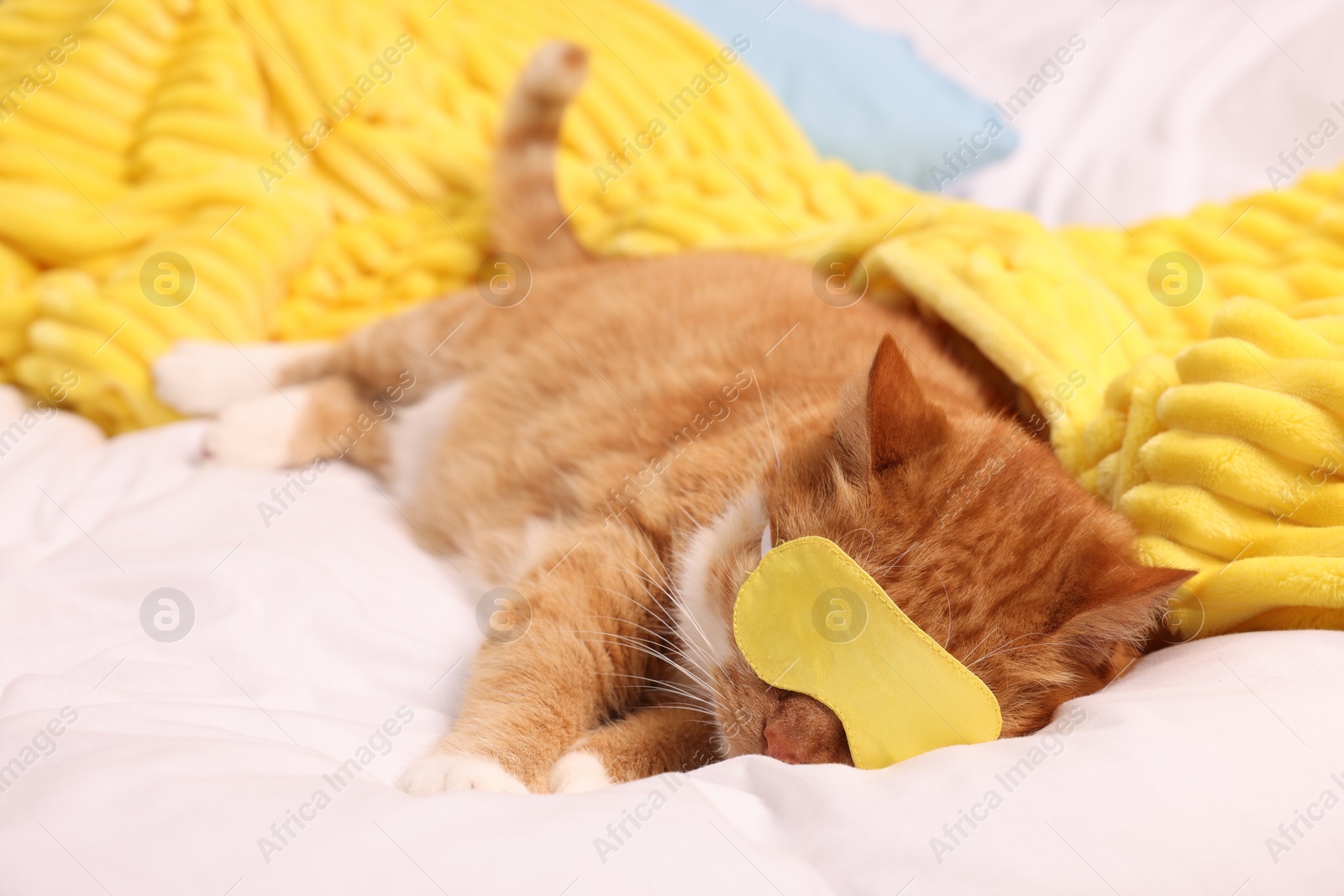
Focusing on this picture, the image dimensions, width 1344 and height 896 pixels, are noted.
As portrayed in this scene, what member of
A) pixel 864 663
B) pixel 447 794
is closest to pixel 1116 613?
pixel 864 663

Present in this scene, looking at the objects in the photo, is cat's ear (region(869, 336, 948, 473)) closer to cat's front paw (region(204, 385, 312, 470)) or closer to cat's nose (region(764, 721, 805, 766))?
cat's nose (region(764, 721, 805, 766))

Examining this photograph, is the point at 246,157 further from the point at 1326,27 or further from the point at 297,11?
the point at 1326,27

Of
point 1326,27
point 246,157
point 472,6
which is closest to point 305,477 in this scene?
point 246,157

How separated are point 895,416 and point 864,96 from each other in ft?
8.69

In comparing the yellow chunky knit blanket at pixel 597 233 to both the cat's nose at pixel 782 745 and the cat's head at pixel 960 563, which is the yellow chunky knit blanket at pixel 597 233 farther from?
the cat's nose at pixel 782 745

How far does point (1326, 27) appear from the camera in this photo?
322cm

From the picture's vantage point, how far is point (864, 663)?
1.13 meters

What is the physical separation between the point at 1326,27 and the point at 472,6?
123 inches

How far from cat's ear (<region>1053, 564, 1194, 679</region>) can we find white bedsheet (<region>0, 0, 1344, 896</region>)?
57 millimetres

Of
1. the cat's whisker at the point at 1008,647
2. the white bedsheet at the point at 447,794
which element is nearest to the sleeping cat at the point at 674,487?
the cat's whisker at the point at 1008,647

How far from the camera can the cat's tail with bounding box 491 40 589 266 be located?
2492 mm

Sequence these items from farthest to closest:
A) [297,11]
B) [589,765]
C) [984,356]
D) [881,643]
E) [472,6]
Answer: [472,6], [297,11], [984,356], [589,765], [881,643]

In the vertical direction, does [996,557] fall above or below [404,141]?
above

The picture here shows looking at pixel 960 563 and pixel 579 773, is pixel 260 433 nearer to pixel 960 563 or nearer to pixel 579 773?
pixel 579 773
